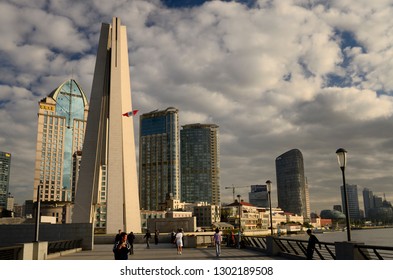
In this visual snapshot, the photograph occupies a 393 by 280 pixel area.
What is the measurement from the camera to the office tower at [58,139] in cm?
17700

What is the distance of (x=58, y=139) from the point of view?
182 metres

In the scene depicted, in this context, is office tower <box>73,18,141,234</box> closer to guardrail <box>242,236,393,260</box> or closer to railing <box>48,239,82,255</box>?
railing <box>48,239,82,255</box>

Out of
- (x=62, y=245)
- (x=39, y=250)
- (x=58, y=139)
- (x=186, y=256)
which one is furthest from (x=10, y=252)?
(x=58, y=139)

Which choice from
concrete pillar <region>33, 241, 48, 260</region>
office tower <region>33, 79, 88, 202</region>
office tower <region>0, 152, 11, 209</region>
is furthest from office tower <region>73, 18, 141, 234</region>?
office tower <region>33, 79, 88, 202</region>

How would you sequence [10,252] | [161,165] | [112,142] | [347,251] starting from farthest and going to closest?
1. [161,165]
2. [112,142]
3. [10,252]
4. [347,251]

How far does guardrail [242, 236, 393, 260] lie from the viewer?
1119 cm

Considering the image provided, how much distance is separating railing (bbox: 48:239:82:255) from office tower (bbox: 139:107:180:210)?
157 meters

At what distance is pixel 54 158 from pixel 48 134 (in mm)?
11560

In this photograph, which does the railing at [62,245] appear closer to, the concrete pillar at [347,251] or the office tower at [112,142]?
the office tower at [112,142]

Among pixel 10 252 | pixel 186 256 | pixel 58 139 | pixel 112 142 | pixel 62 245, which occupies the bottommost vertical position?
pixel 186 256

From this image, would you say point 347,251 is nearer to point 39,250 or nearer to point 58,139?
point 39,250

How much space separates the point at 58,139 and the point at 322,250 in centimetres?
17929
